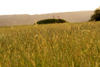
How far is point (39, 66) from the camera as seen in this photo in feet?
5.68

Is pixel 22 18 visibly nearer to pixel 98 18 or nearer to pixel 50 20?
pixel 50 20

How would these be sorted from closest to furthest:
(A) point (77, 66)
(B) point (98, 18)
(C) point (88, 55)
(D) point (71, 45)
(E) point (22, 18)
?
(A) point (77, 66)
(C) point (88, 55)
(D) point (71, 45)
(B) point (98, 18)
(E) point (22, 18)

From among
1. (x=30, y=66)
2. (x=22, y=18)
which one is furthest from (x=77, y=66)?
(x=22, y=18)

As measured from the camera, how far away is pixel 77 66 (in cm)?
169

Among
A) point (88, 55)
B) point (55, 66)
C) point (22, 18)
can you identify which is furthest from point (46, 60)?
point (22, 18)

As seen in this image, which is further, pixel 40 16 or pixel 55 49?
pixel 40 16

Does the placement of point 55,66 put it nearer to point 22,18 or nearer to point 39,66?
point 39,66

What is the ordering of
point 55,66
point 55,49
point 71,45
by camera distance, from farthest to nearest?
point 71,45 → point 55,49 → point 55,66

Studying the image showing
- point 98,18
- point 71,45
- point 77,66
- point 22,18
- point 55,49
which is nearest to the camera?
point 77,66

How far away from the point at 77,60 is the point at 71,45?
2.54 feet

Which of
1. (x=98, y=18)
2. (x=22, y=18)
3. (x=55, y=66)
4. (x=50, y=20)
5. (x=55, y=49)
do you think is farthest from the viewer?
(x=22, y=18)

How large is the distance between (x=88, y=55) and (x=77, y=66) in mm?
397

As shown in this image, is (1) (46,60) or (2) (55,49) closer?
(1) (46,60)

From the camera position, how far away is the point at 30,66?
171 cm
